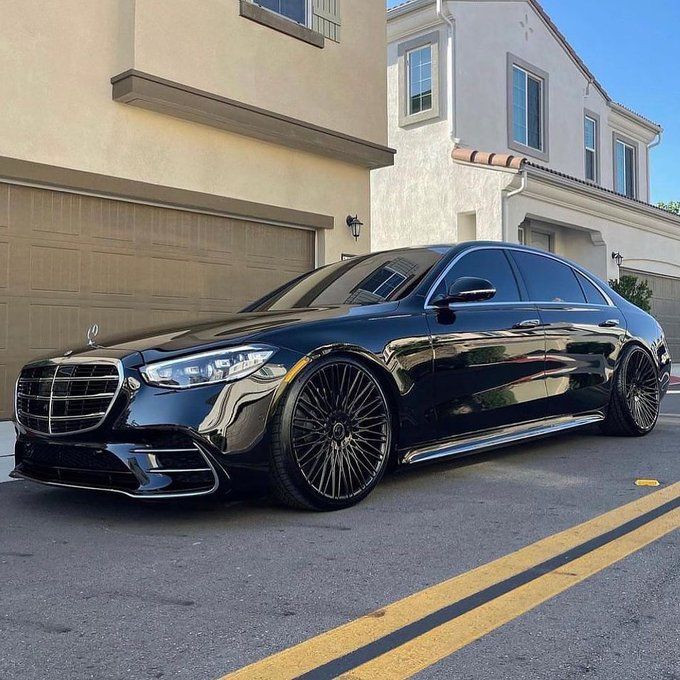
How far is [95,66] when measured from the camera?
8.07m

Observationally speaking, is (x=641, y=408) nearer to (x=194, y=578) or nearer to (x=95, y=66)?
(x=194, y=578)

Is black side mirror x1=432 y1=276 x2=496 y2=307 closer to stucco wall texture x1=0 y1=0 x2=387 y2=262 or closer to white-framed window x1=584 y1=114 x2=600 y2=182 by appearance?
stucco wall texture x1=0 y1=0 x2=387 y2=262

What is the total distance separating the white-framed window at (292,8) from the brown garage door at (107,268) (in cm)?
270

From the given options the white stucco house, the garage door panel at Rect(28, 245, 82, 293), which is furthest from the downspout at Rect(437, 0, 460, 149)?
the garage door panel at Rect(28, 245, 82, 293)

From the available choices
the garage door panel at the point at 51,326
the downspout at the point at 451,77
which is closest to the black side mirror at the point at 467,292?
the garage door panel at the point at 51,326

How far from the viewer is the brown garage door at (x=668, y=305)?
717 inches

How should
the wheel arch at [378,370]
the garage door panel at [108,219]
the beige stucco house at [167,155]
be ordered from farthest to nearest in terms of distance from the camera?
the garage door panel at [108,219]
the beige stucco house at [167,155]
the wheel arch at [378,370]

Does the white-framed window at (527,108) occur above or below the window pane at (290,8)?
above

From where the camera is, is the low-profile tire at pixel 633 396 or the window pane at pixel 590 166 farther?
the window pane at pixel 590 166

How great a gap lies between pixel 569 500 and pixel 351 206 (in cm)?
725

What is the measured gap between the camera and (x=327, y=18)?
402 inches

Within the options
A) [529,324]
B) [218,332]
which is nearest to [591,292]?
[529,324]

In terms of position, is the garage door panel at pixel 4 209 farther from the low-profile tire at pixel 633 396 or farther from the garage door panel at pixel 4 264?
the low-profile tire at pixel 633 396

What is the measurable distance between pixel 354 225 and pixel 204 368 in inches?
287
